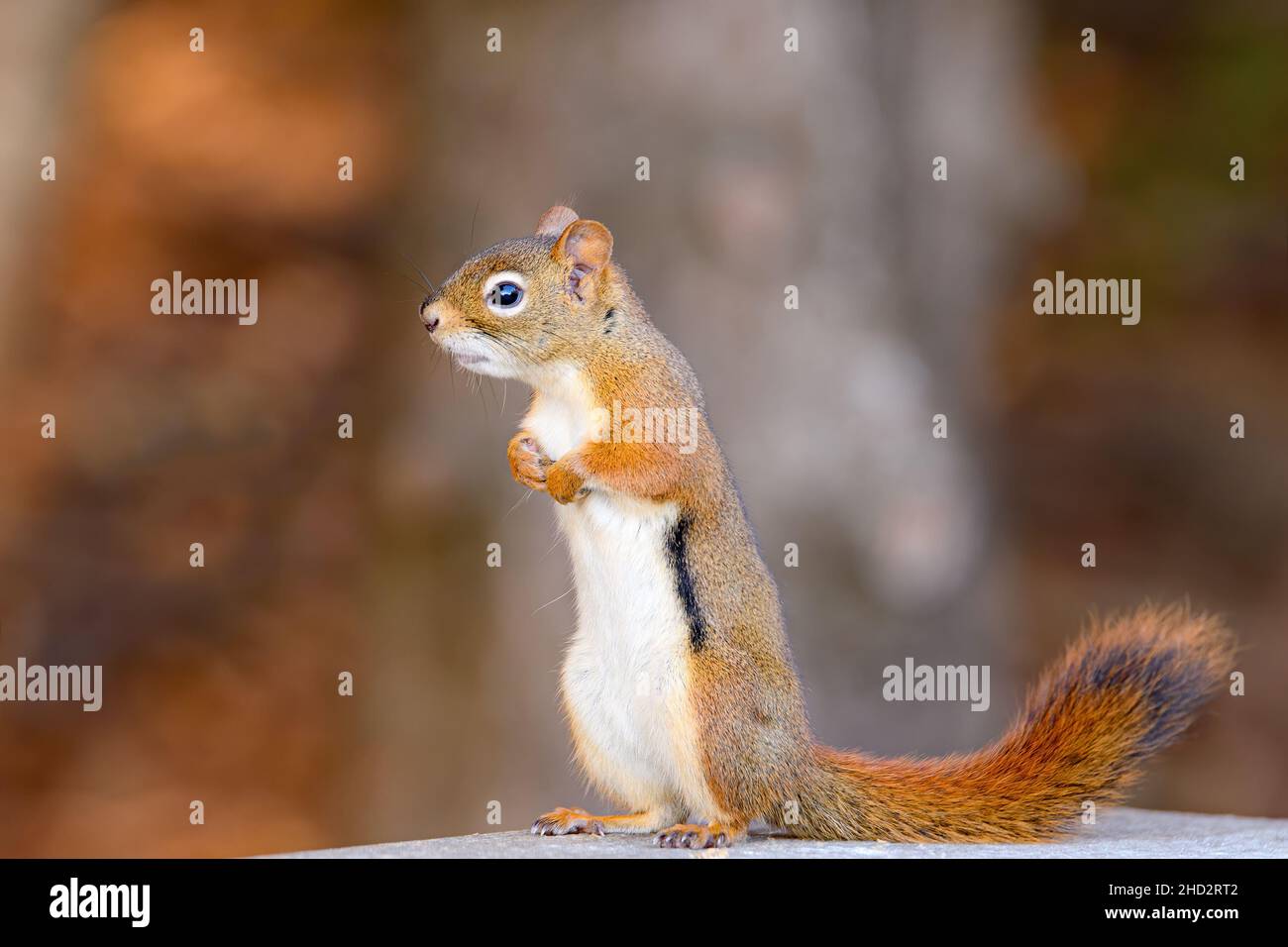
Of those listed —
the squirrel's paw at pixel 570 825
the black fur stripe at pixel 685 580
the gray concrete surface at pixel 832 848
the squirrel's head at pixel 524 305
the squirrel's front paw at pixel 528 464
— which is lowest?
the gray concrete surface at pixel 832 848

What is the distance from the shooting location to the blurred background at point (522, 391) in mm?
5789

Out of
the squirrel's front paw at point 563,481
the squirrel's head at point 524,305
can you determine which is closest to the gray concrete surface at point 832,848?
the squirrel's front paw at point 563,481

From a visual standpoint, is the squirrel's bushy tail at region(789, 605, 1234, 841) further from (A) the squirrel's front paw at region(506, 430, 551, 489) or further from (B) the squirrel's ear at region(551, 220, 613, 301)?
(B) the squirrel's ear at region(551, 220, 613, 301)

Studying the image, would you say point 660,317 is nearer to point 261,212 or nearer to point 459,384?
point 459,384

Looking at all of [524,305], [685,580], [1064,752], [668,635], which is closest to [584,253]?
[524,305]

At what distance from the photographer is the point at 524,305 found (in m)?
3.29

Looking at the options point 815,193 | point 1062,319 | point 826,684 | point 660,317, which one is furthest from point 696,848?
point 1062,319

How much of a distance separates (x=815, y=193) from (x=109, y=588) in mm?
4286

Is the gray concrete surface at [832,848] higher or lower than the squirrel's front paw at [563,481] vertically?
lower

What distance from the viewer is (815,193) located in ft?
19.4

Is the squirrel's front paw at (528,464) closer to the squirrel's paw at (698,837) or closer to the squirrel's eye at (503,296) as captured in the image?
the squirrel's eye at (503,296)

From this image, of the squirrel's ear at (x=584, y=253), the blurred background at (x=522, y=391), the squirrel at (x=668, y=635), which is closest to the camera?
the squirrel at (x=668, y=635)

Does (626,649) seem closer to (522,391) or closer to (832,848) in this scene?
(832,848)

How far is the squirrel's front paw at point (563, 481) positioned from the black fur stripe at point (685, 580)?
0.82 feet
